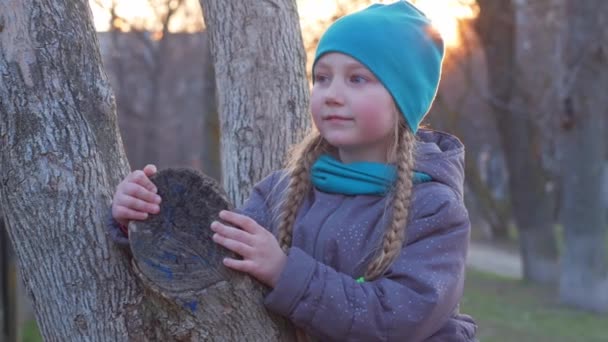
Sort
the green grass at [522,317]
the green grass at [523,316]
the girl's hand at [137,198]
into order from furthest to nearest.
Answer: the green grass at [523,316]
the green grass at [522,317]
the girl's hand at [137,198]

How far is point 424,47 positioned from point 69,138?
969 millimetres

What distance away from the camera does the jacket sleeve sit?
236 centimetres

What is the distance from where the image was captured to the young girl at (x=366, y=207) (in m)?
2.37

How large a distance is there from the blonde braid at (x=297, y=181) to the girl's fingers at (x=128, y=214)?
16.9 inches

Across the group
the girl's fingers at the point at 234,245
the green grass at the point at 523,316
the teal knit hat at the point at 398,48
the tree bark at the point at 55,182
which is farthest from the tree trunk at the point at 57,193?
the green grass at the point at 523,316

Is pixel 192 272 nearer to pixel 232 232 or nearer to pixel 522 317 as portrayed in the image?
pixel 232 232

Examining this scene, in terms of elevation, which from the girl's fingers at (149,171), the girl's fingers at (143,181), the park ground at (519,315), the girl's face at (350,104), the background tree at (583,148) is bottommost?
the park ground at (519,315)

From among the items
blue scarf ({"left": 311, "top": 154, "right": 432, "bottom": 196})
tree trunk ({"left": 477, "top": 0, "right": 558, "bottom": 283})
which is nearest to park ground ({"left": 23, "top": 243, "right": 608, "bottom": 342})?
tree trunk ({"left": 477, "top": 0, "right": 558, "bottom": 283})

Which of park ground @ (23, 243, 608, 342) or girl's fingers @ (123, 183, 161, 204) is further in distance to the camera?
park ground @ (23, 243, 608, 342)

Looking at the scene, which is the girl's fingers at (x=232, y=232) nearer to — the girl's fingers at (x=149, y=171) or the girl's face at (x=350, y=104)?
the girl's fingers at (x=149, y=171)

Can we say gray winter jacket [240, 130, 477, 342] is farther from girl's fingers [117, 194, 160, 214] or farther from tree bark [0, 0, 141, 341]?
tree bark [0, 0, 141, 341]

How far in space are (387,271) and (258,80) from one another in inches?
57.9

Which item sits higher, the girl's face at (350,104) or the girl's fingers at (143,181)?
the girl's face at (350,104)

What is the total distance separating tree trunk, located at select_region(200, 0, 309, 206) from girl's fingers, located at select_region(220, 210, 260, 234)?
1.39 m
